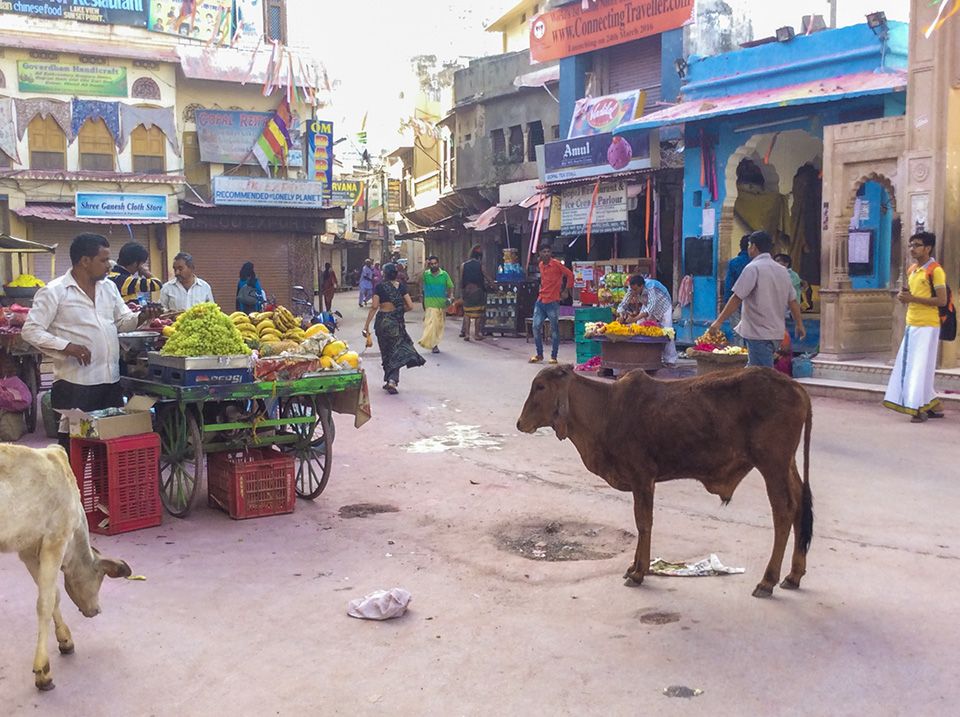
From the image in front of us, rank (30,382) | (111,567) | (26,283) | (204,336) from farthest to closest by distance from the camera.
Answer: (26,283), (30,382), (204,336), (111,567)

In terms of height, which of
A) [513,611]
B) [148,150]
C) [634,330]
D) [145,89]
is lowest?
[513,611]

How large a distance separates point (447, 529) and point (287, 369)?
1568 millimetres

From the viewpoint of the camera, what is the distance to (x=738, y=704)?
370 cm

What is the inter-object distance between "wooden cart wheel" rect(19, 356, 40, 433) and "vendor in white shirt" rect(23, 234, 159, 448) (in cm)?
401

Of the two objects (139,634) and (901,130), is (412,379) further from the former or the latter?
(139,634)

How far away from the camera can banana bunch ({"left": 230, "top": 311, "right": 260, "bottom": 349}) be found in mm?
6943

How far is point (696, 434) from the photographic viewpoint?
4988mm

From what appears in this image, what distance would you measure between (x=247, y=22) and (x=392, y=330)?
21108 mm

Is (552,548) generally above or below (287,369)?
below

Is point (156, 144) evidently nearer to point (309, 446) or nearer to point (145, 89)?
point (145, 89)

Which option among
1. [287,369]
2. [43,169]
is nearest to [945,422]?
[287,369]

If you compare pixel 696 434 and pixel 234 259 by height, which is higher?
pixel 234 259

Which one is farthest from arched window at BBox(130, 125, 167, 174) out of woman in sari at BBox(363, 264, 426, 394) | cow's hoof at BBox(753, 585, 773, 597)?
cow's hoof at BBox(753, 585, 773, 597)

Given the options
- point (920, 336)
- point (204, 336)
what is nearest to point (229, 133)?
point (920, 336)
